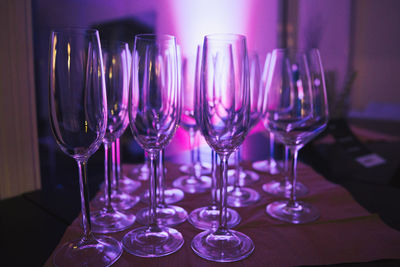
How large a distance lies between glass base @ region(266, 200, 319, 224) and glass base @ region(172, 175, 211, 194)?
0.21 m

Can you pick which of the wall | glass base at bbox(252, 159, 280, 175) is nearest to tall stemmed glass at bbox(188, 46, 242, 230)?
glass base at bbox(252, 159, 280, 175)

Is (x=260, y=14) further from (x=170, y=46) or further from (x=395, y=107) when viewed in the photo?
(x=170, y=46)

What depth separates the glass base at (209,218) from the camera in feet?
2.24

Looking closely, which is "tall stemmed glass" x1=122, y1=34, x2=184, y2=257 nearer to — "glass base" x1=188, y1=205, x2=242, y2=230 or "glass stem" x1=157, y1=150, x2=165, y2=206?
"glass base" x1=188, y1=205, x2=242, y2=230

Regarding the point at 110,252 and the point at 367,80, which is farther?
the point at 367,80

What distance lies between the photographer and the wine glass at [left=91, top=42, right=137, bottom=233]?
2.36 feet

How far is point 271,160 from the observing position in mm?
1193

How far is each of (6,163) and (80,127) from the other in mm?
505

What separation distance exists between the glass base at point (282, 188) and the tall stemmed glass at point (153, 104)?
361 millimetres

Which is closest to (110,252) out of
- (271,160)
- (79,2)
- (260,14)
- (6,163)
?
(6,163)

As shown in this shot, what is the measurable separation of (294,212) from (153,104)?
0.40 meters

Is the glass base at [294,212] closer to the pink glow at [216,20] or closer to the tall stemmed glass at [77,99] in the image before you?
the tall stemmed glass at [77,99]

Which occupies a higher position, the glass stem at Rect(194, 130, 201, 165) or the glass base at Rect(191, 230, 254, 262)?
the glass stem at Rect(194, 130, 201, 165)

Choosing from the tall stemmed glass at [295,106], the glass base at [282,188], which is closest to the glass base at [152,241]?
the tall stemmed glass at [295,106]
